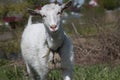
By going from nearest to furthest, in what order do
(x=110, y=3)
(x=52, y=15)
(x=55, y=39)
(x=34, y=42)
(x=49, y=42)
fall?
(x=52, y=15) → (x=55, y=39) → (x=49, y=42) → (x=34, y=42) → (x=110, y=3)

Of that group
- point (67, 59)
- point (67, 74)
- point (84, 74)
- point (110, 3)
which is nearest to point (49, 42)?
point (67, 59)

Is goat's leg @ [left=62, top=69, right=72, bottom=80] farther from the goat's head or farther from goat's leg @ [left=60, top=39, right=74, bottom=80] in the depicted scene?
the goat's head

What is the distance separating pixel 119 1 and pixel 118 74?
56.2ft

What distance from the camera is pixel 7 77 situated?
10289 mm

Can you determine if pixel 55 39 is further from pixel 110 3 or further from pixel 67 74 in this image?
pixel 110 3

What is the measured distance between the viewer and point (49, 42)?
21.8 feet

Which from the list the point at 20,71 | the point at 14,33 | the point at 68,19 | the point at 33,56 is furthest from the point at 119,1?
the point at 33,56

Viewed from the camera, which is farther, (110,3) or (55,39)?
(110,3)

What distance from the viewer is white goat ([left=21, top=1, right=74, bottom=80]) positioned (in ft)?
20.6

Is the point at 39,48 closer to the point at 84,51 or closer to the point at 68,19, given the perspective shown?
the point at 84,51

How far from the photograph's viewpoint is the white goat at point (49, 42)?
247 inches

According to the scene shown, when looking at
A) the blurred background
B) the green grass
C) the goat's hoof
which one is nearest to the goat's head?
the goat's hoof

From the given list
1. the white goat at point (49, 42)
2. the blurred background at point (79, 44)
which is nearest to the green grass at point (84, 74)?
the blurred background at point (79, 44)

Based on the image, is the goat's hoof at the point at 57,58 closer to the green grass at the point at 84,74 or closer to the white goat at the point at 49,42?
the white goat at the point at 49,42
